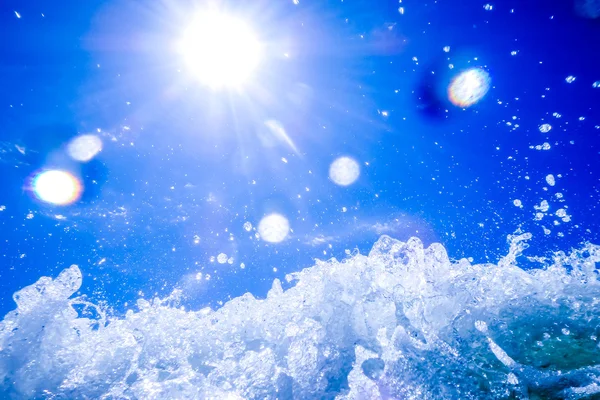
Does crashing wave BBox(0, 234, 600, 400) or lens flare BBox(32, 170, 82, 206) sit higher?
lens flare BBox(32, 170, 82, 206)

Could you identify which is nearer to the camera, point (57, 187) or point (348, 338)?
point (348, 338)

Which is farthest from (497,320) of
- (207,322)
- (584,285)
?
(207,322)

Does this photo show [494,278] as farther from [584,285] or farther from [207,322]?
[207,322]

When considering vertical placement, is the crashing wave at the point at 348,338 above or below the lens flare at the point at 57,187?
below

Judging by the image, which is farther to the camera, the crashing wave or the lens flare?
the lens flare
